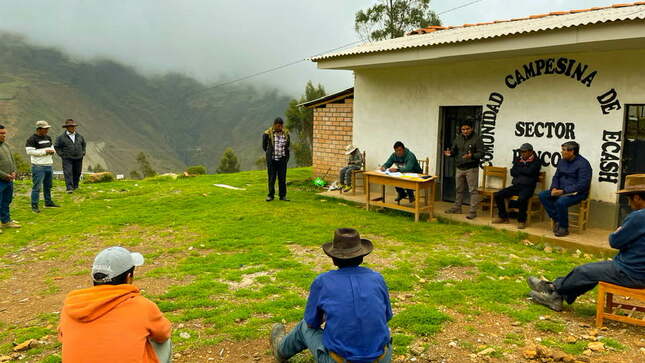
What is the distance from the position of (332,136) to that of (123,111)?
169522mm

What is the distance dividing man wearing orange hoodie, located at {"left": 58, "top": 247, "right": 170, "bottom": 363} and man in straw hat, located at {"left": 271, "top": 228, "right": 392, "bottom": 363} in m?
1.02

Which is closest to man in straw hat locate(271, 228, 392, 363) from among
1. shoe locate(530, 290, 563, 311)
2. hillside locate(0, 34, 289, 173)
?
shoe locate(530, 290, 563, 311)

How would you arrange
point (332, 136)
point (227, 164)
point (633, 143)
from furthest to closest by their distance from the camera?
point (227, 164), point (332, 136), point (633, 143)

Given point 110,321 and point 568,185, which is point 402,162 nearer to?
point 568,185

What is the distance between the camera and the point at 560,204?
8.16 m

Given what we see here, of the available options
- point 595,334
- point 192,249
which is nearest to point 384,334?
point 595,334

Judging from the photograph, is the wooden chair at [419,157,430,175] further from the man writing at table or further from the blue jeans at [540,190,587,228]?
the blue jeans at [540,190,587,228]

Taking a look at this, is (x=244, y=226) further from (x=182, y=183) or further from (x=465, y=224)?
(x=182, y=183)

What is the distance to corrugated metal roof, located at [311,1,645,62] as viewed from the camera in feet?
25.3

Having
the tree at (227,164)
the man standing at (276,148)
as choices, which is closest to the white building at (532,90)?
the man standing at (276,148)

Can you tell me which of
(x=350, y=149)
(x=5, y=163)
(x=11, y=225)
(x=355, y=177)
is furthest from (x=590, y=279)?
(x=11, y=225)

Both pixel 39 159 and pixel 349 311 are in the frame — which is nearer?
pixel 349 311

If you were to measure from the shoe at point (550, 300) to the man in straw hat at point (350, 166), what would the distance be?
25.1 ft

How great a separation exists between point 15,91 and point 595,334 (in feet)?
500
